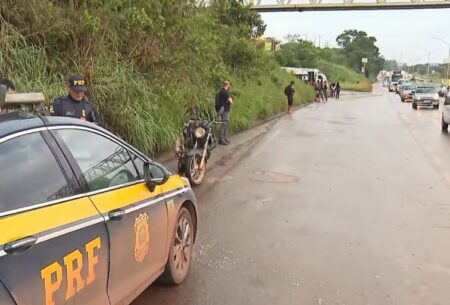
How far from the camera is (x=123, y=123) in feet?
32.4

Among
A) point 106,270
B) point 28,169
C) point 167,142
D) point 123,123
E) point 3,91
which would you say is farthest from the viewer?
point 167,142

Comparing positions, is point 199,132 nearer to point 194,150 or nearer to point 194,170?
point 194,150

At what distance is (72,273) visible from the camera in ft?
9.43

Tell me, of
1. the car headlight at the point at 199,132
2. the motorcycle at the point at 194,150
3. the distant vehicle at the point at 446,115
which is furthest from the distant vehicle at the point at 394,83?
the car headlight at the point at 199,132

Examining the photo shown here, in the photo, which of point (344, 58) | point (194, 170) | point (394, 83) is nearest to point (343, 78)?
point (394, 83)

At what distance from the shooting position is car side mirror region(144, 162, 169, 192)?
4.03m

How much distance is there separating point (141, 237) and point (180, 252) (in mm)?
1063

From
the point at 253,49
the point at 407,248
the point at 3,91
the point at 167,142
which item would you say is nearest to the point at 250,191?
the point at 167,142

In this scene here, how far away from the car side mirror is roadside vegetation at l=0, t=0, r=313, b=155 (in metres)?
4.84

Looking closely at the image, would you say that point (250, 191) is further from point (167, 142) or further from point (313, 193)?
point (167, 142)

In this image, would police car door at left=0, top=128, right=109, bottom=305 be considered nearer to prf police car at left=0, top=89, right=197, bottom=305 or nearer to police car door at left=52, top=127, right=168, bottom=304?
prf police car at left=0, top=89, right=197, bottom=305

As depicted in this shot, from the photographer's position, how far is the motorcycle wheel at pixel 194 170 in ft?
29.8

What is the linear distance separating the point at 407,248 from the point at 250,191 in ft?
11.5

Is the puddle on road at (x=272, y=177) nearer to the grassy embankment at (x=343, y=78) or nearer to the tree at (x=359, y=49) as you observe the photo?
the grassy embankment at (x=343, y=78)
